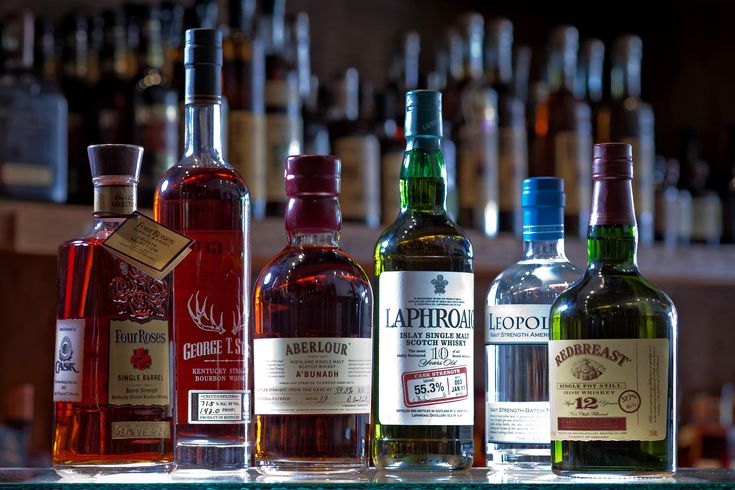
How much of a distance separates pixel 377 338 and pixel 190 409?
0.45 ft

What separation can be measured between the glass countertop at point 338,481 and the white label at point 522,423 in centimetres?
6

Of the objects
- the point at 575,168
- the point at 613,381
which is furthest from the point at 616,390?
the point at 575,168

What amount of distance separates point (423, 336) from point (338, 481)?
13 cm

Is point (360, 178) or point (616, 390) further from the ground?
point (360, 178)

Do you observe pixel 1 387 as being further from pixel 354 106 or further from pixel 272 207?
pixel 354 106

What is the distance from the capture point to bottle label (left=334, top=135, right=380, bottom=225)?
2.01 metres

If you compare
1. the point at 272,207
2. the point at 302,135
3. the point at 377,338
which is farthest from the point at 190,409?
the point at 302,135

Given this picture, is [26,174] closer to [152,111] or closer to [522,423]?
[152,111]

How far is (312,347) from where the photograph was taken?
33.0 inches

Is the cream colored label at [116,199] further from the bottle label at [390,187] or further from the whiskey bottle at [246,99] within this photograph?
the bottle label at [390,187]

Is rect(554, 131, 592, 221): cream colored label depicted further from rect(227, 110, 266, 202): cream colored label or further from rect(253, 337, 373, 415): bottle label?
rect(253, 337, 373, 415): bottle label

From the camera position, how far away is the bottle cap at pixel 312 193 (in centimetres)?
86

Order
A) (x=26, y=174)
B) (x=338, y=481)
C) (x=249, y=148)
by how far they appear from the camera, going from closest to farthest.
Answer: (x=338, y=481) < (x=26, y=174) < (x=249, y=148)

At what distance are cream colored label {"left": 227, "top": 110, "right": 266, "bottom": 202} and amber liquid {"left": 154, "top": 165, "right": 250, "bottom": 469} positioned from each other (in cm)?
101
